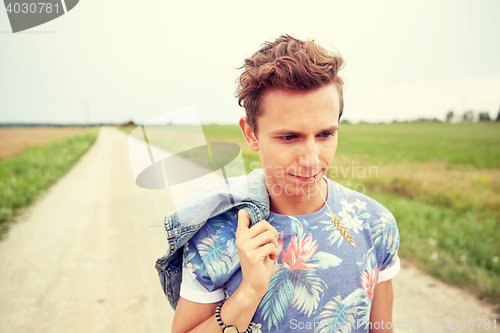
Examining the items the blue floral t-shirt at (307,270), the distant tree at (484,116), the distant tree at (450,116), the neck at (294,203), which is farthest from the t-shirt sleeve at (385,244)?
the distant tree at (450,116)

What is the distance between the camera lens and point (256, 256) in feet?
2.72

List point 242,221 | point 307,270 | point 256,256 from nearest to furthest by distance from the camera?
1. point 256,256
2. point 242,221
3. point 307,270

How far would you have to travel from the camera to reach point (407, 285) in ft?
9.73

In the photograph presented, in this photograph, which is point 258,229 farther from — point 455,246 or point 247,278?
point 455,246

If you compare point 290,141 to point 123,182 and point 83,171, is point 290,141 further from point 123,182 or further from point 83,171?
point 83,171

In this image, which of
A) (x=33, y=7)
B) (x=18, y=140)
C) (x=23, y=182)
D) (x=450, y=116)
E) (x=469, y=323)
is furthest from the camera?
(x=450, y=116)

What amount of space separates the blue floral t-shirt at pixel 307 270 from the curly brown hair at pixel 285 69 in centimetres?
47

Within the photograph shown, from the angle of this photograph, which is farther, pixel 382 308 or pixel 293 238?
pixel 382 308

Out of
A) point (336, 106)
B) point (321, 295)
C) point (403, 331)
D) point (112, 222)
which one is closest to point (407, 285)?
point (403, 331)

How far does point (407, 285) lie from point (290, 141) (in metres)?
2.83

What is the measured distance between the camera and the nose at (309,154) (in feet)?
3.36

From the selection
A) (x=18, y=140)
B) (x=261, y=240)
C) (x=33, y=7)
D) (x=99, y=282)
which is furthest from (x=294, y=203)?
(x=18, y=140)

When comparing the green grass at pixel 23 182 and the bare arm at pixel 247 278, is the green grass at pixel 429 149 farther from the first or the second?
the green grass at pixel 23 182

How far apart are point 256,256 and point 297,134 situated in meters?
0.47
